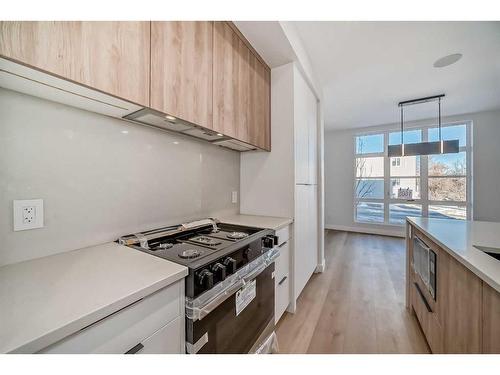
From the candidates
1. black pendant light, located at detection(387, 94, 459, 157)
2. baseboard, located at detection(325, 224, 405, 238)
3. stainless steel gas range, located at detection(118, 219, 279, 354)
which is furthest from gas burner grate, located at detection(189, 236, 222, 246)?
baseboard, located at detection(325, 224, 405, 238)

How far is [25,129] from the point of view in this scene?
828mm

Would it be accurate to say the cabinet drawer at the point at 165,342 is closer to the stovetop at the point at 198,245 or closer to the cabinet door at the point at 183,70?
the stovetop at the point at 198,245

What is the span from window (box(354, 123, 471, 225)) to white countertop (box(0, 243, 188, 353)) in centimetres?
534

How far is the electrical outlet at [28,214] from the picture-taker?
802 mm

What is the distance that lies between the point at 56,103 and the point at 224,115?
861 millimetres

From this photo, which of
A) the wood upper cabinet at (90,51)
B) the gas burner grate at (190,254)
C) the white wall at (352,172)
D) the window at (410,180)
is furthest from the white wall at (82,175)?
the window at (410,180)

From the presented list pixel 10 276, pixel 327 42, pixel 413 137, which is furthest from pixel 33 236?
pixel 413 137

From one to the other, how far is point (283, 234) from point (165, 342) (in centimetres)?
113

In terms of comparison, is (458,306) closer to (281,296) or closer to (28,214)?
(281,296)

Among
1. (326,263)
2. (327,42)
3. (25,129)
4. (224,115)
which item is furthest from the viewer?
(326,263)

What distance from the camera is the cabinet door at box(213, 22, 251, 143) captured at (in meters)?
1.33

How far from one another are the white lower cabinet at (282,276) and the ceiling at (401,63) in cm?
191

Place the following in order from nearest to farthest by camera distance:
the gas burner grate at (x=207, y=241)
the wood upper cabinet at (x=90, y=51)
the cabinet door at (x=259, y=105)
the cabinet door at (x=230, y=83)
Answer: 1. the wood upper cabinet at (x=90, y=51)
2. the gas burner grate at (x=207, y=241)
3. the cabinet door at (x=230, y=83)
4. the cabinet door at (x=259, y=105)
